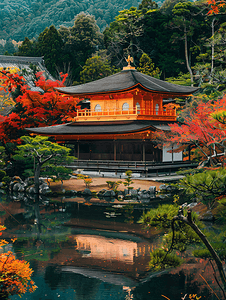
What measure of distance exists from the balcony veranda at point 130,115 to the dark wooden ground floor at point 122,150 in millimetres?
2139

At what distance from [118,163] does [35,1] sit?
109 meters

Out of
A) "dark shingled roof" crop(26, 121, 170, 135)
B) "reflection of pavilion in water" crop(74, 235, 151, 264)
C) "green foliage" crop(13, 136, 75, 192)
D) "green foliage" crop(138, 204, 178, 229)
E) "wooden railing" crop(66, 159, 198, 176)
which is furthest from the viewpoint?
"dark shingled roof" crop(26, 121, 170, 135)

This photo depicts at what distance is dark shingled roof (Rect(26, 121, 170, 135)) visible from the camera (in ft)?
91.3

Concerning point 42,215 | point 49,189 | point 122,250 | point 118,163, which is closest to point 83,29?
point 118,163

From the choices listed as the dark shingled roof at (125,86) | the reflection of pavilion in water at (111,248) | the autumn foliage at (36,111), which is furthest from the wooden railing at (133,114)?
the reflection of pavilion in water at (111,248)

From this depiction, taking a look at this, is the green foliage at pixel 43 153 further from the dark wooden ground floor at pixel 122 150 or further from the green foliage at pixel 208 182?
the green foliage at pixel 208 182

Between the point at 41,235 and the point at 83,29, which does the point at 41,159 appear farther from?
the point at 83,29

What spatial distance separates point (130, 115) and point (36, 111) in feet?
29.2

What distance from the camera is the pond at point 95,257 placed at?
8.69 meters

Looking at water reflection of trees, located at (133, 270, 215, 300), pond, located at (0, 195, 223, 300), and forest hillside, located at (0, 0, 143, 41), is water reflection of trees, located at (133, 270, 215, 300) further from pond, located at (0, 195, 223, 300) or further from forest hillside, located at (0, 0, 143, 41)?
forest hillside, located at (0, 0, 143, 41)

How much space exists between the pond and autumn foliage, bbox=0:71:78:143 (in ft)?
38.2

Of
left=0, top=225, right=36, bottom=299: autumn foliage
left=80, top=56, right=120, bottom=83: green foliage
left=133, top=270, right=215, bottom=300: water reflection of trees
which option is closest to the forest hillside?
left=80, top=56, right=120, bottom=83: green foliage

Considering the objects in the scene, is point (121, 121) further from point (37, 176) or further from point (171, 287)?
point (171, 287)

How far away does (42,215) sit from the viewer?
56.1 feet
